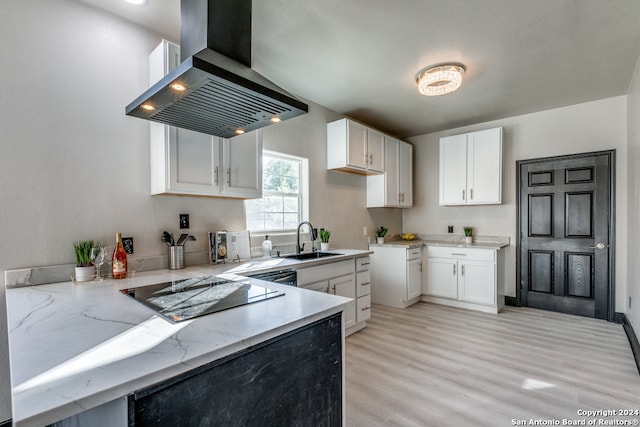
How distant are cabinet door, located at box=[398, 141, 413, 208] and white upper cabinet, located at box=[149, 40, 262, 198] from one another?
267cm

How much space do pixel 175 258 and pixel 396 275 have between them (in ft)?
9.32

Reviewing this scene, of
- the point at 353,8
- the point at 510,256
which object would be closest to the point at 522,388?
the point at 510,256

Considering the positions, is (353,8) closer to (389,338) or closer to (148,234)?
(148,234)

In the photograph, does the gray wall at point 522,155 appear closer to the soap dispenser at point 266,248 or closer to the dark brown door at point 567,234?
the dark brown door at point 567,234

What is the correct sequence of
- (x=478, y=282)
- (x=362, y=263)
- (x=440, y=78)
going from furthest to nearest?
(x=478, y=282) < (x=362, y=263) < (x=440, y=78)

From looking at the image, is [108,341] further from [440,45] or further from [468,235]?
[468,235]

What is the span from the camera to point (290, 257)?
121 inches

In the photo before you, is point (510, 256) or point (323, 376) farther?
point (510, 256)

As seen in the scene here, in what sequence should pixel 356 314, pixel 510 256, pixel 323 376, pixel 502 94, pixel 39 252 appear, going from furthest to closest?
1. pixel 510 256
2. pixel 502 94
3. pixel 356 314
4. pixel 39 252
5. pixel 323 376

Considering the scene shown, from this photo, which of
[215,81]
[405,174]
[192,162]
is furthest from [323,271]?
[405,174]

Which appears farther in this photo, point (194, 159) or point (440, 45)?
point (440, 45)

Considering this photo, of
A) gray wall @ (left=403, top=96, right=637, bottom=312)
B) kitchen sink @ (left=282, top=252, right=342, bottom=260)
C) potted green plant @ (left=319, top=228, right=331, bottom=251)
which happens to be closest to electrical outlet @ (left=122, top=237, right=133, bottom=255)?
kitchen sink @ (left=282, top=252, right=342, bottom=260)

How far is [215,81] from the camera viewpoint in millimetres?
1309

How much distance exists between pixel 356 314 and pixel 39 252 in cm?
261
